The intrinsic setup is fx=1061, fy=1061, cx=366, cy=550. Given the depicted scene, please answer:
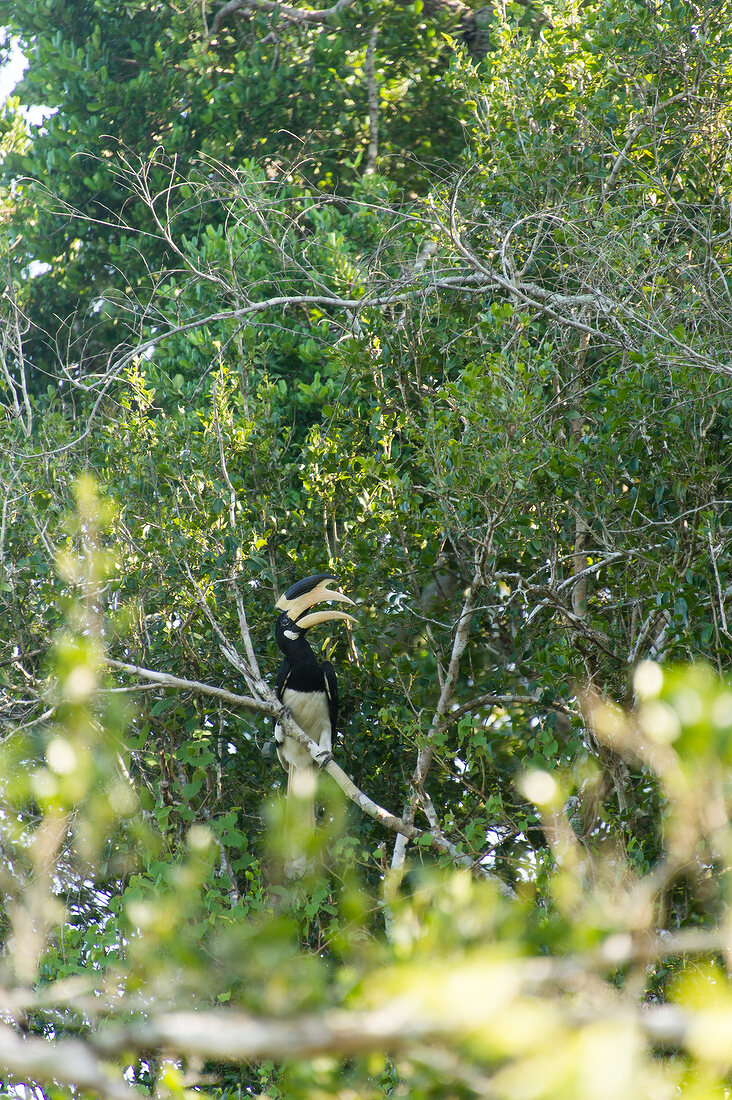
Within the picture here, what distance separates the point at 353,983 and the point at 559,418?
3.34m

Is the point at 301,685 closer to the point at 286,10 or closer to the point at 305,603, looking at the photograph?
the point at 305,603

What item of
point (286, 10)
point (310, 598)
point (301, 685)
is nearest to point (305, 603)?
point (310, 598)

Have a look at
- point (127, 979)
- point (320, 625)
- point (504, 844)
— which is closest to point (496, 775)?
point (504, 844)

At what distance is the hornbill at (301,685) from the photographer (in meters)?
4.54

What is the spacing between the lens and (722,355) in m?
4.04

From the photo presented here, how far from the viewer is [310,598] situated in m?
4.43

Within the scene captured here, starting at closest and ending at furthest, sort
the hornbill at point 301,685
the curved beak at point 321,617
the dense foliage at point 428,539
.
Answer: the dense foliage at point 428,539
the curved beak at point 321,617
the hornbill at point 301,685

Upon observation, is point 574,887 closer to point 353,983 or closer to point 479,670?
point 353,983

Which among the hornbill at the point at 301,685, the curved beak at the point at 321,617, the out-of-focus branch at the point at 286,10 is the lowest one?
the hornbill at the point at 301,685

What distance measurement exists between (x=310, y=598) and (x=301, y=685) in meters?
0.62

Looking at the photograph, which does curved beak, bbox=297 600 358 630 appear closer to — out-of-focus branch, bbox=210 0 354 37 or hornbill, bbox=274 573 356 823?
hornbill, bbox=274 573 356 823

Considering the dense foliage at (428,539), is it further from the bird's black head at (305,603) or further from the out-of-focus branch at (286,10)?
the out-of-focus branch at (286,10)

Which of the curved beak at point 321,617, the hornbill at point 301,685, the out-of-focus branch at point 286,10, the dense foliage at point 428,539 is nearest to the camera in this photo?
A: the dense foliage at point 428,539

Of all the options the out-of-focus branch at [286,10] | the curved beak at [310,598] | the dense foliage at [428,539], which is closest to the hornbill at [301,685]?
the curved beak at [310,598]
